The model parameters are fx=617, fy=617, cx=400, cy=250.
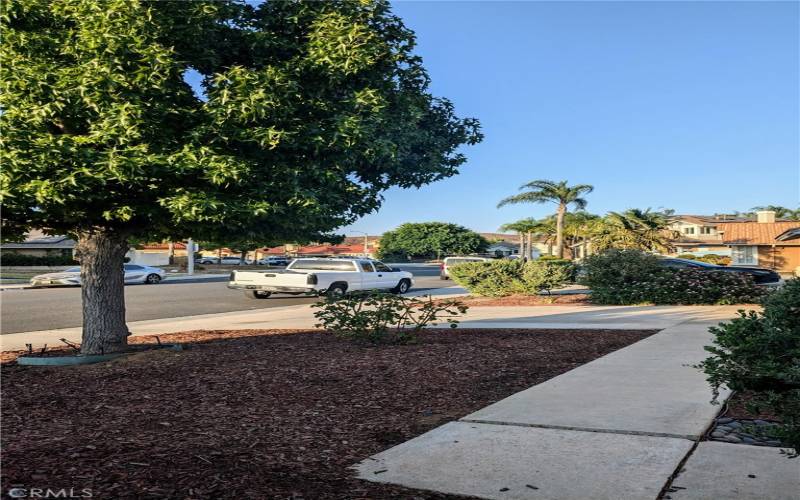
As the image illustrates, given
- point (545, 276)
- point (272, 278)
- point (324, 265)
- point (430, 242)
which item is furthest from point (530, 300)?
point (430, 242)

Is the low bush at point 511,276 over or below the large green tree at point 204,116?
below

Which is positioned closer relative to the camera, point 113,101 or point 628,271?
point 113,101

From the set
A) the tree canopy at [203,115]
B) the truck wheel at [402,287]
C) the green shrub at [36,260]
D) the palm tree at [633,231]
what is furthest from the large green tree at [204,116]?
the green shrub at [36,260]

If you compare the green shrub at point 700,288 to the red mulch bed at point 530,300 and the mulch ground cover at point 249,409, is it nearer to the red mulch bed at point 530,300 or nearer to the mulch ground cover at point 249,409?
the red mulch bed at point 530,300

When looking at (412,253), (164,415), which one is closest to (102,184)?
(164,415)

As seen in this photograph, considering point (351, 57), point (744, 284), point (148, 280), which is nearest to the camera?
point (351, 57)

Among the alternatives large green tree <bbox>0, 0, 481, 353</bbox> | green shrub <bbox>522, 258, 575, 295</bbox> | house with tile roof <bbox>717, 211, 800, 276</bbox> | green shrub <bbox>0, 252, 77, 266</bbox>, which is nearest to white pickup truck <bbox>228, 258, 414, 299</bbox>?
green shrub <bbox>522, 258, 575, 295</bbox>

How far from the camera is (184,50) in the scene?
702cm

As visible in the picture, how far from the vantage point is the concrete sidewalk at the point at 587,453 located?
3535 millimetres

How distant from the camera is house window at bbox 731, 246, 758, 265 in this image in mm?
49000

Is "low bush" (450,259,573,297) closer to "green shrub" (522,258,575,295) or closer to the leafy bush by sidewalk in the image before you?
"green shrub" (522,258,575,295)

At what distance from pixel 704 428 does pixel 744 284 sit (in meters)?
13.5

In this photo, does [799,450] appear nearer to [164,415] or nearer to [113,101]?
[164,415]

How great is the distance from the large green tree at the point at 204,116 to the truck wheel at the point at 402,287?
Answer: 57.5 ft
